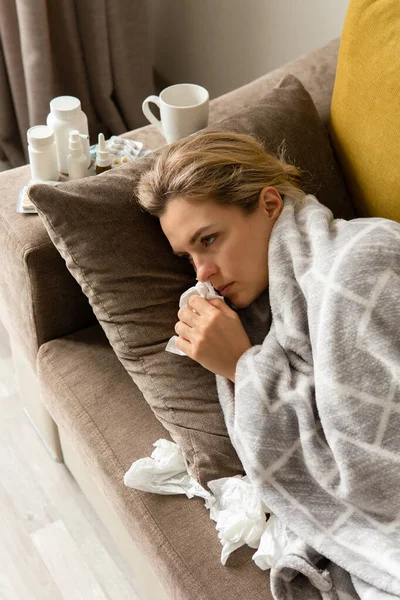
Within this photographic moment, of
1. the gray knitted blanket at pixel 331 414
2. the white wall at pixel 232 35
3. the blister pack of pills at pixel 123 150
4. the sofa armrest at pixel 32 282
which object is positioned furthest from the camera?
the white wall at pixel 232 35

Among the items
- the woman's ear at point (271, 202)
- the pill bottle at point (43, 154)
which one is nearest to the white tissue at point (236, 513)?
the woman's ear at point (271, 202)

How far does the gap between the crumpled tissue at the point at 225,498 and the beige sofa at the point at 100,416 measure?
0.06 feet

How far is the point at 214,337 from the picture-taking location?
1363mm

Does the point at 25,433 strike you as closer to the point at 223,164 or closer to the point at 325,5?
the point at 223,164

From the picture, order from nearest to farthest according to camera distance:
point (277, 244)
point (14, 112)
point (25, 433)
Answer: point (277, 244), point (25, 433), point (14, 112)

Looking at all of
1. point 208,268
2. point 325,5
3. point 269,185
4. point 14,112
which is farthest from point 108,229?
point 14,112

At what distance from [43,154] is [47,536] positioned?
2.80 feet

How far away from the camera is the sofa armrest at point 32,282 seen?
4.91 ft

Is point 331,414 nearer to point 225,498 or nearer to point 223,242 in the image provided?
point 225,498

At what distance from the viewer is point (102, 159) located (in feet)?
5.50

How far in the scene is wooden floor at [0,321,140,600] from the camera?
1680 millimetres

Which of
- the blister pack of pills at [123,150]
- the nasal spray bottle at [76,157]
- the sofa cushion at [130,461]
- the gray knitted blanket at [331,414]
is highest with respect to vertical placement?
the nasal spray bottle at [76,157]

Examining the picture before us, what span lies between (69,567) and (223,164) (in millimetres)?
949

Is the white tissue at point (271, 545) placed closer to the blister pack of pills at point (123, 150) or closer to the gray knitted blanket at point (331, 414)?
the gray knitted blanket at point (331, 414)
